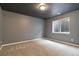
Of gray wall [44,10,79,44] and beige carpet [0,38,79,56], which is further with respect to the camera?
gray wall [44,10,79,44]

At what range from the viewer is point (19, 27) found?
569 cm

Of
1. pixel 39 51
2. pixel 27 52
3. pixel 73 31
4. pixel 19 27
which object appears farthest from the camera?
pixel 19 27

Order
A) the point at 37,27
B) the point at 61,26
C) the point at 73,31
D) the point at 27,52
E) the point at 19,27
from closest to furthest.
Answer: the point at 27,52 → the point at 73,31 → the point at 19,27 → the point at 61,26 → the point at 37,27

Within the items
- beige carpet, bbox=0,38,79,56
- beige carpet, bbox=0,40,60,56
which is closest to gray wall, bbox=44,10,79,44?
beige carpet, bbox=0,38,79,56

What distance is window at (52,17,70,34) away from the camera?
5809 mm

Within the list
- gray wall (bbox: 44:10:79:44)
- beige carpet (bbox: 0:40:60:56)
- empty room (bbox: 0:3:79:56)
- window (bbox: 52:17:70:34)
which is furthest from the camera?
window (bbox: 52:17:70:34)

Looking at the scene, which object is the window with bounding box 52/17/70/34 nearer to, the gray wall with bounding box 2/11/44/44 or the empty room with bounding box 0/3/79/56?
the empty room with bounding box 0/3/79/56

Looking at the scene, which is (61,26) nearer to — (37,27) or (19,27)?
(37,27)

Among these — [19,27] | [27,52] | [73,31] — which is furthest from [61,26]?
[27,52]

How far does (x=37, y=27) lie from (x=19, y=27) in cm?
208

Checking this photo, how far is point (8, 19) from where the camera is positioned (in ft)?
16.3

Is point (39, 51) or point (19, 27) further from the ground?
point (19, 27)

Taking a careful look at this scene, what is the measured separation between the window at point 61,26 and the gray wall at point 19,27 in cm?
145

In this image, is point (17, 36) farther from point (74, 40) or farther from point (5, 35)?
point (74, 40)
